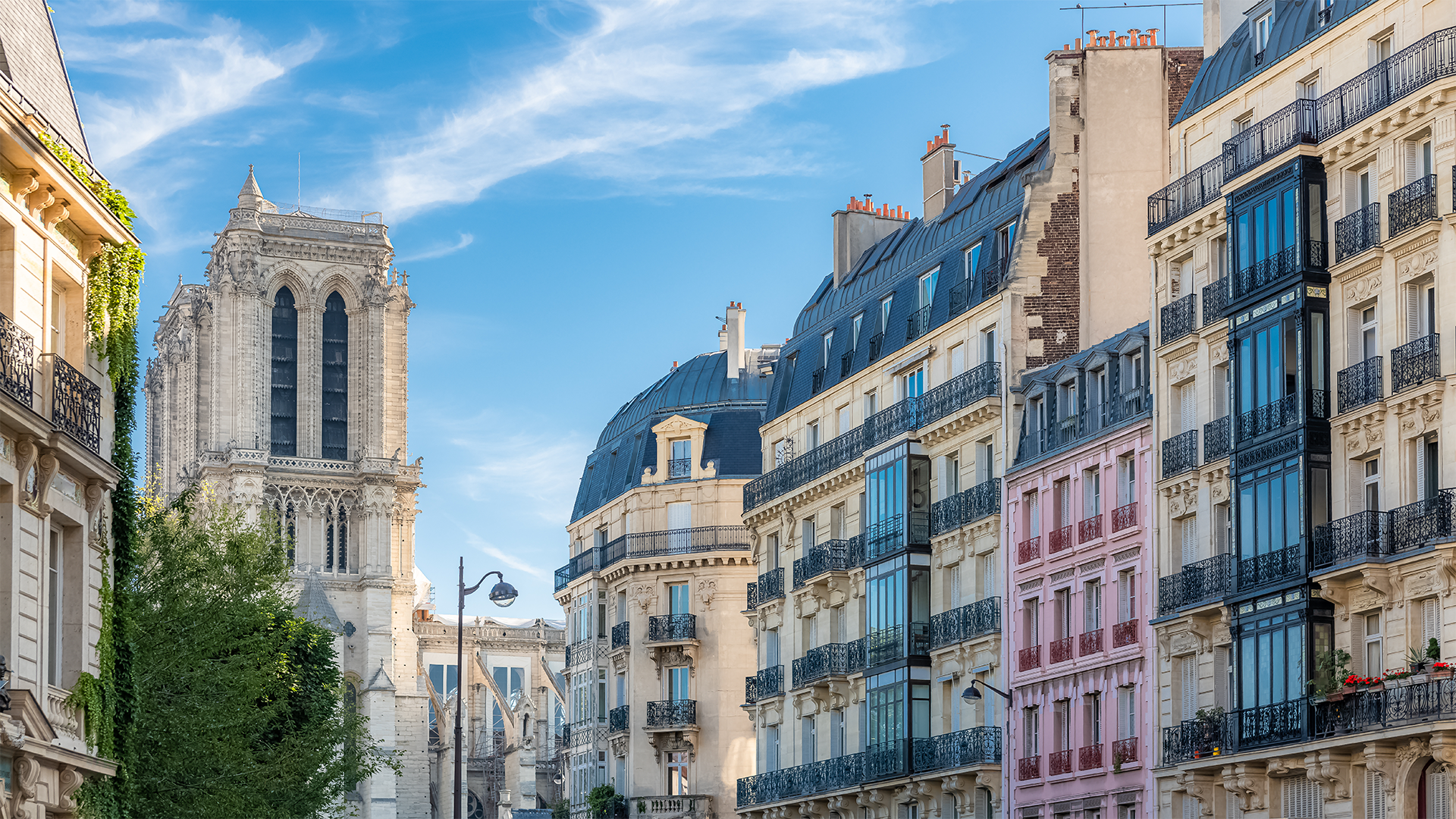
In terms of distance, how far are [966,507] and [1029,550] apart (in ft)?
10.5

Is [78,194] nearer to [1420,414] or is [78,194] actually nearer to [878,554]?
[1420,414]

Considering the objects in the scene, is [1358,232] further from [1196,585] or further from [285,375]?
[285,375]

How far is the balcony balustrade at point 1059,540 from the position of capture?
155 feet

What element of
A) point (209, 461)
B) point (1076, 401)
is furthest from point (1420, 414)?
point (209, 461)

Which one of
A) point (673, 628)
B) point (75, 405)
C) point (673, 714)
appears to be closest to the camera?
point (75, 405)

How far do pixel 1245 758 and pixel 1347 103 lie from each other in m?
11.2

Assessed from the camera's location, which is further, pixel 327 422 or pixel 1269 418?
pixel 327 422

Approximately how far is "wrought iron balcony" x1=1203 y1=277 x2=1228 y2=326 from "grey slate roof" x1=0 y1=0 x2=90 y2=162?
21.1 m

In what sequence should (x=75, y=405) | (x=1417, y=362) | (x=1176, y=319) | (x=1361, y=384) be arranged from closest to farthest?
(x=75, y=405) → (x=1417, y=362) → (x=1361, y=384) → (x=1176, y=319)

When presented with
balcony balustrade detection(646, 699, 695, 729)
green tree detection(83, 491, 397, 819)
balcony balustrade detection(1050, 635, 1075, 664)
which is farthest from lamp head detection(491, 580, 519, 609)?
balcony balustrade detection(646, 699, 695, 729)

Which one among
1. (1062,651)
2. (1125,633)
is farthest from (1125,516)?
(1062,651)

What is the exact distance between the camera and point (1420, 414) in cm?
3556

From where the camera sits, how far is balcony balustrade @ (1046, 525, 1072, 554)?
47281 millimetres

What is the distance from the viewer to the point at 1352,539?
36281mm
